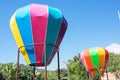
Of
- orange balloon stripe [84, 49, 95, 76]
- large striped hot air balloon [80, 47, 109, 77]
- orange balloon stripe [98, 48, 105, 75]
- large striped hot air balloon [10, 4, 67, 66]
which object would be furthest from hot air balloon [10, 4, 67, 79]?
orange balloon stripe [98, 48, 105, 75]

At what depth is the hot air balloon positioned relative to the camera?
9531 mm

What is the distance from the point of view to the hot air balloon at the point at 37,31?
9.53 m

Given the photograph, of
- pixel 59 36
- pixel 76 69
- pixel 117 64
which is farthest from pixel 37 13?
pixel 117 64

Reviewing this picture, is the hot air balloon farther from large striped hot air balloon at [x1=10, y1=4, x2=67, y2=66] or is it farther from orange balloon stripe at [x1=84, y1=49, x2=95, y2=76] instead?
orange balloon stripe at [x1=84, y1=49, x2=95, y2=76]

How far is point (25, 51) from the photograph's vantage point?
9680 millimetres

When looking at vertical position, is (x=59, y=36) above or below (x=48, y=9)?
below

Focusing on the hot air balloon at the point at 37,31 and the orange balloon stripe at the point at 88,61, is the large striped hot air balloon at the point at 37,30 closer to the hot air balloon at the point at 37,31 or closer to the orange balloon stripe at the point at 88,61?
the hot air balloon at the point at 37,31

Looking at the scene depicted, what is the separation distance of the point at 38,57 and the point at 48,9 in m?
1.59

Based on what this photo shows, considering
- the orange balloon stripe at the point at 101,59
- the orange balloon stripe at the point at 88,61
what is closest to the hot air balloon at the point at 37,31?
the orange balloon stripe at the point at 88,61

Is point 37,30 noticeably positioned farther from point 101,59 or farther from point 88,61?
point 88,61

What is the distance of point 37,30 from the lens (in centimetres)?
962

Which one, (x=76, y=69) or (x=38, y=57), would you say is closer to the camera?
(x=38, y=57)

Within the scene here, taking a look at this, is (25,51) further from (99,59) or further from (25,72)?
(25,72)

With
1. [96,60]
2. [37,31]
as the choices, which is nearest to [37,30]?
[37,31]
